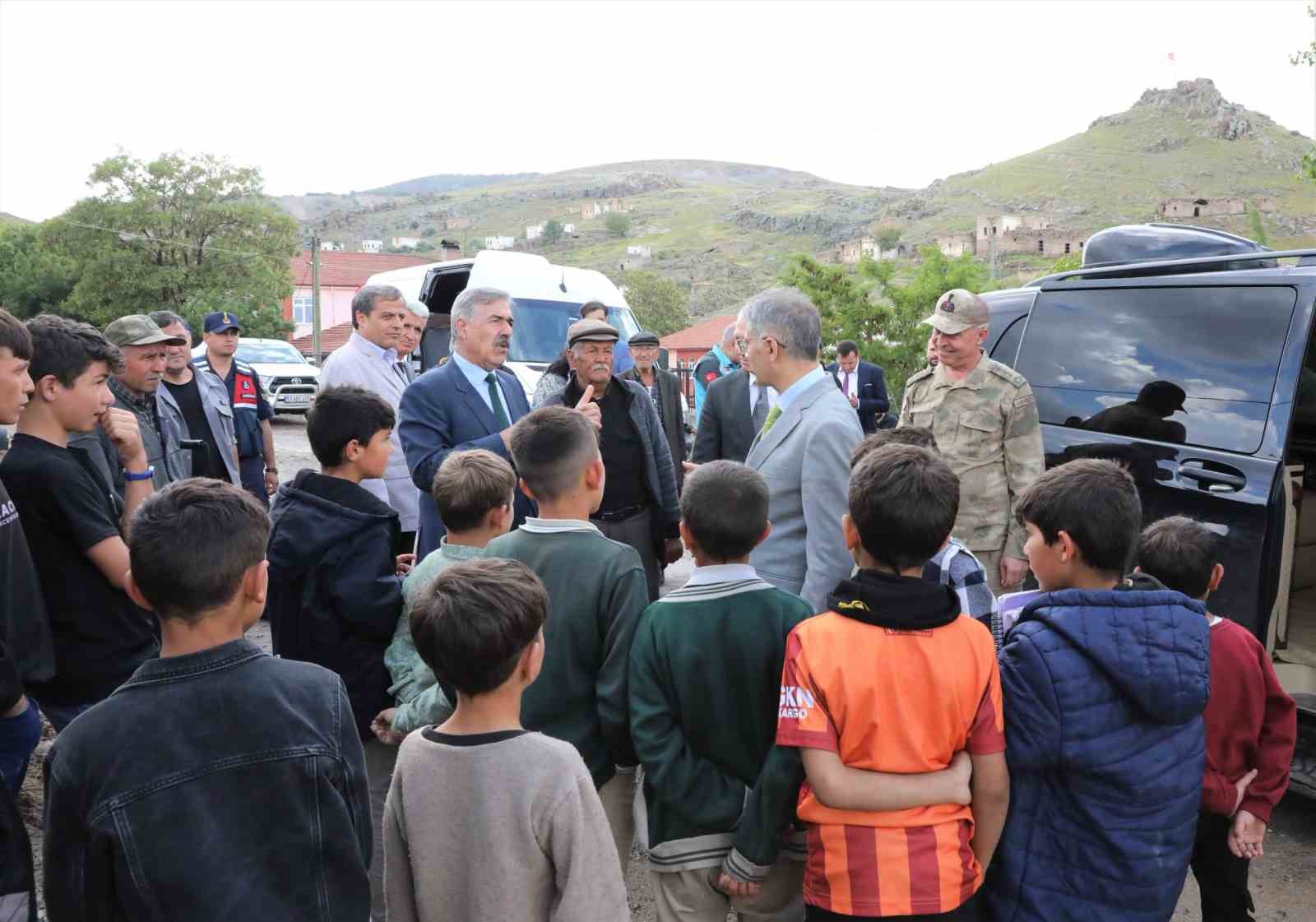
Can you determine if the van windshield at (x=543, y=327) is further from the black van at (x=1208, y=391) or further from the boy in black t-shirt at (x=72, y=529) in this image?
the boy in black t-shirt at (x=72, y=529)

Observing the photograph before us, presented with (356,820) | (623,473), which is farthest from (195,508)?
(623,473)

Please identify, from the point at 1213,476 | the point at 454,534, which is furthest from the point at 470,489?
the point at 1213,476

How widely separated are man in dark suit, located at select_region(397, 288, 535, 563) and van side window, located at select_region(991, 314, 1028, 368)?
2565 millimetres

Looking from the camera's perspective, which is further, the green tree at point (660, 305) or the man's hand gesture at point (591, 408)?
the green tree at point (660, 305)

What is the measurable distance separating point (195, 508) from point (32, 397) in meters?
1.56

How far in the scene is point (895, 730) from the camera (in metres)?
2.11

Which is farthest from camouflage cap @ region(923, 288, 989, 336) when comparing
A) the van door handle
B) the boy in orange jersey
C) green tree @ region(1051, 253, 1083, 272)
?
the boy in orange jersey

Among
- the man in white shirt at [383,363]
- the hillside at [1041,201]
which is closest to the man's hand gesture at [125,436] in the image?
the man in white shirt at [383,363]

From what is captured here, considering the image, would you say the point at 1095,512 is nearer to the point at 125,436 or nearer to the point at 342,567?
the point at 342,567

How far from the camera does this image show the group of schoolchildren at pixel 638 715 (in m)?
1.73

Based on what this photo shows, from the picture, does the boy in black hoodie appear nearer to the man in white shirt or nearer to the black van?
the man in white shirt

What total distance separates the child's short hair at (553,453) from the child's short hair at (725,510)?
0.39 meters

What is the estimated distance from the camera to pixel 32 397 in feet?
9.78

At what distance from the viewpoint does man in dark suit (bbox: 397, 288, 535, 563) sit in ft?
14.5
